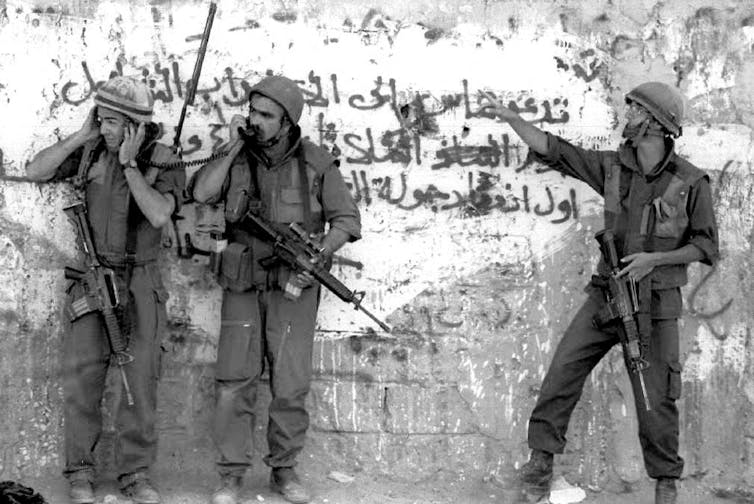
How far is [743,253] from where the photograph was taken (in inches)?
328

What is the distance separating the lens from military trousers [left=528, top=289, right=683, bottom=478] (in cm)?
758

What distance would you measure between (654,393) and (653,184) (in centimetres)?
108

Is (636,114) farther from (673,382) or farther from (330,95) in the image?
(330,95)

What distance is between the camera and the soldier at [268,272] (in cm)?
768

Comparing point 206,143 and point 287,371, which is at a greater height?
point 206,143

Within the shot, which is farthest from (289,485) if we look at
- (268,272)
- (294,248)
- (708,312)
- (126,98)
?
(708,312)

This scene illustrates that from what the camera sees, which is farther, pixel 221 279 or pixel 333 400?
pixel 333 400

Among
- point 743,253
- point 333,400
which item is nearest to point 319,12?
point 333,400

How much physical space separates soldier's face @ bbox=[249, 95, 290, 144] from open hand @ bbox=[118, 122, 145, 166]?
1.88ft

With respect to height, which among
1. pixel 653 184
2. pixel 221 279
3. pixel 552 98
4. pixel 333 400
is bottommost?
pixel 333 400

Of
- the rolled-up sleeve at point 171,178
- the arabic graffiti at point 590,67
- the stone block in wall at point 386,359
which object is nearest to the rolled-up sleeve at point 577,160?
the arabic graffiti at point 590,67

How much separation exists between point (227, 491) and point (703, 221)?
2823mm

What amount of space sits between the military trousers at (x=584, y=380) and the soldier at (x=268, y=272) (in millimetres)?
1251

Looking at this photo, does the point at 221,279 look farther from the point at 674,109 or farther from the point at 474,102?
the point at 674,109
